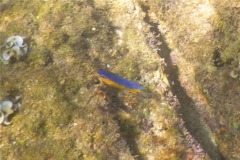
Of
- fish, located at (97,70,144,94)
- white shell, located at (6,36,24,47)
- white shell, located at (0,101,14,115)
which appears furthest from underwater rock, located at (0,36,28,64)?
fish, located at (97,70,144,94)

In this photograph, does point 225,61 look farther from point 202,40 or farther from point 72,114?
point 72,114

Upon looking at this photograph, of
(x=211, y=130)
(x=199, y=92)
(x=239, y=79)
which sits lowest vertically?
(x=211, y=130)

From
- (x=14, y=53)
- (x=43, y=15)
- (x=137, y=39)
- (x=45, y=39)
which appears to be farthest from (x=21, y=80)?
(x=137, y=39)

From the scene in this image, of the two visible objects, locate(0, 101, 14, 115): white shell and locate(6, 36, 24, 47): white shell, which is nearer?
locate(0, 101, 14, 115): white shell

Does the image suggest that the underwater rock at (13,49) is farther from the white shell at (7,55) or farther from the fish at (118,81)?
the fish at (118,81)

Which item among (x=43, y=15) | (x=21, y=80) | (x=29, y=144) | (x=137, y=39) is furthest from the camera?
(x=137, y=39)

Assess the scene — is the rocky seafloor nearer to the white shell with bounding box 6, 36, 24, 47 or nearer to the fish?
the white shell with bounding box 6, 36, 24, 47
